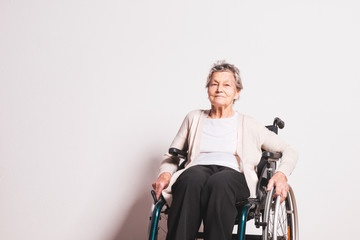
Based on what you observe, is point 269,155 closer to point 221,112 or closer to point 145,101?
point 221,112

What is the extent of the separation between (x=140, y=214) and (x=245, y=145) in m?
1.34

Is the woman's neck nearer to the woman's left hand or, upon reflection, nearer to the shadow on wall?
the woman's left hand

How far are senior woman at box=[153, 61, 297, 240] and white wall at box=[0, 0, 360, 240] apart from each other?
87cm

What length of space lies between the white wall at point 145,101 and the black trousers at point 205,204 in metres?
1.32

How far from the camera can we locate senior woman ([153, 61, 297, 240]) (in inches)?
78.5

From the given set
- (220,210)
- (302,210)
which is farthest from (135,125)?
(220,210)

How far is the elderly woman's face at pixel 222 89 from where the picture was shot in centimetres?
251

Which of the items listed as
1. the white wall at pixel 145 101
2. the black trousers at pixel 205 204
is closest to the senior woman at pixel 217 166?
the black trousers at pixel 205 204

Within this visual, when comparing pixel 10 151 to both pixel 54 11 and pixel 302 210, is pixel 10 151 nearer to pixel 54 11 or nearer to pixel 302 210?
pixel 54 11

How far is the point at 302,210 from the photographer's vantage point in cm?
339

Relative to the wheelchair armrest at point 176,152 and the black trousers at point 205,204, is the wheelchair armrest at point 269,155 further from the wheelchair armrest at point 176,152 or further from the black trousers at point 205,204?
the wheelchair armrest at point 176,152

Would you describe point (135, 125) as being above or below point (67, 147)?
above

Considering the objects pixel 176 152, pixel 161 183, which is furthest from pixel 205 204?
pixel 176 152

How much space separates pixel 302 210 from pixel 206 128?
1.29 metres
